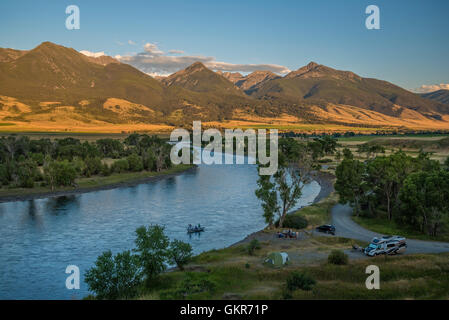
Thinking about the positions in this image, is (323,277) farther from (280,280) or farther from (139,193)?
(139,193)

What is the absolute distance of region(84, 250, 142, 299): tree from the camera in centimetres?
3039

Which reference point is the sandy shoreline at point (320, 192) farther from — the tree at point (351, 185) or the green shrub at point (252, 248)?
the green shrub at point (252, 248)

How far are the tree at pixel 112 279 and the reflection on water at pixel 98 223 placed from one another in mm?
6886

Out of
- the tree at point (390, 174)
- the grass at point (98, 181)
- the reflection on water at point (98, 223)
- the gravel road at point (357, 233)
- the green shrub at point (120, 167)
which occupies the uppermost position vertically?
the tree at point (390, 174)

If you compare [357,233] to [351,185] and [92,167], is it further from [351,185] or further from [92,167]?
[92,167]

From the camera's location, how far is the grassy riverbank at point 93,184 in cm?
8375

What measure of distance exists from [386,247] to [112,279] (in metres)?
28.5

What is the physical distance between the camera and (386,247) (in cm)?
4038

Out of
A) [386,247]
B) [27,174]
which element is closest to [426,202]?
[386,247]

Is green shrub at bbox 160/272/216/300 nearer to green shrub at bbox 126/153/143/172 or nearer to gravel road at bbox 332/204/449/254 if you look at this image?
gravel road at bbox 332/204/449/254

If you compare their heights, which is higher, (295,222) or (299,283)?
(299,283)

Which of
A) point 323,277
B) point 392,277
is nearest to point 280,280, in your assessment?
point 323,277

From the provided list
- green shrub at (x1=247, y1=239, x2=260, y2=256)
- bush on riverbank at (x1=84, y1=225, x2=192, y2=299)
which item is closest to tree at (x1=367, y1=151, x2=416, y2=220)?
green shrub at (x1=247, y1=239, x2=260, y2=256)

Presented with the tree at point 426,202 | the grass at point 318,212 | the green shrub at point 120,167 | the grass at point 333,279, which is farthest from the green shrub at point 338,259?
the green shrub at point 120,167
